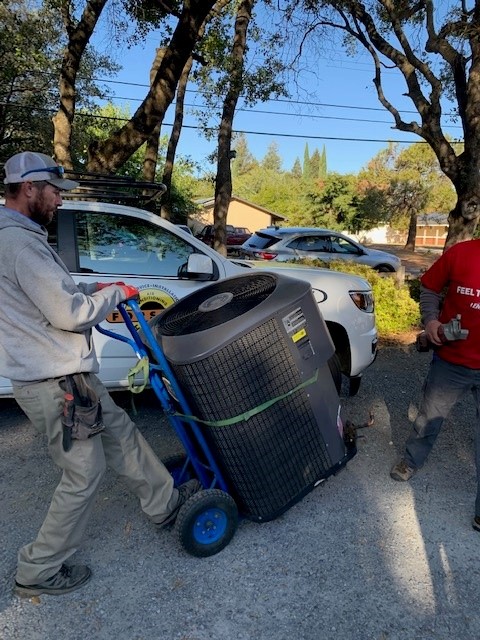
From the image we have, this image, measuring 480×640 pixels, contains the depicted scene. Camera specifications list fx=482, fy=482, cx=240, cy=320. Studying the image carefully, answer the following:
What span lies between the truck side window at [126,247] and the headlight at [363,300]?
153cm

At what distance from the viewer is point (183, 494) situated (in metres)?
2.64

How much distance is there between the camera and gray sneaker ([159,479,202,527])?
256 centimetres

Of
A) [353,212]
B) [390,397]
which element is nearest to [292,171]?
[353,212]

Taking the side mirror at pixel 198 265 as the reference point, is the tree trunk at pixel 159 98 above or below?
above

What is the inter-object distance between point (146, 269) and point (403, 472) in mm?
2505

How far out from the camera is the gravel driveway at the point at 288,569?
211cm

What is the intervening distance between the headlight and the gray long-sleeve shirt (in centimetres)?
277

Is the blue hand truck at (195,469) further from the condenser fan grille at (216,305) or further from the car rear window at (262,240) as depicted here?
the car rear window at (262,240)

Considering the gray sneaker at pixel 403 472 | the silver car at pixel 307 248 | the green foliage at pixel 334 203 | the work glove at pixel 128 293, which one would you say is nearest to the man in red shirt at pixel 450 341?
the gray sneaker at pixel 403 472

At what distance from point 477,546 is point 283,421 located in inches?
52.1

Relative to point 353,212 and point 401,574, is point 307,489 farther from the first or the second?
point 353,212

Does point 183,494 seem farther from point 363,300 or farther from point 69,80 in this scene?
point 69,80

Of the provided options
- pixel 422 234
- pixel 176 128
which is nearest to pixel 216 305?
pixel 176 128

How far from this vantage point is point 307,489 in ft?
8.66
